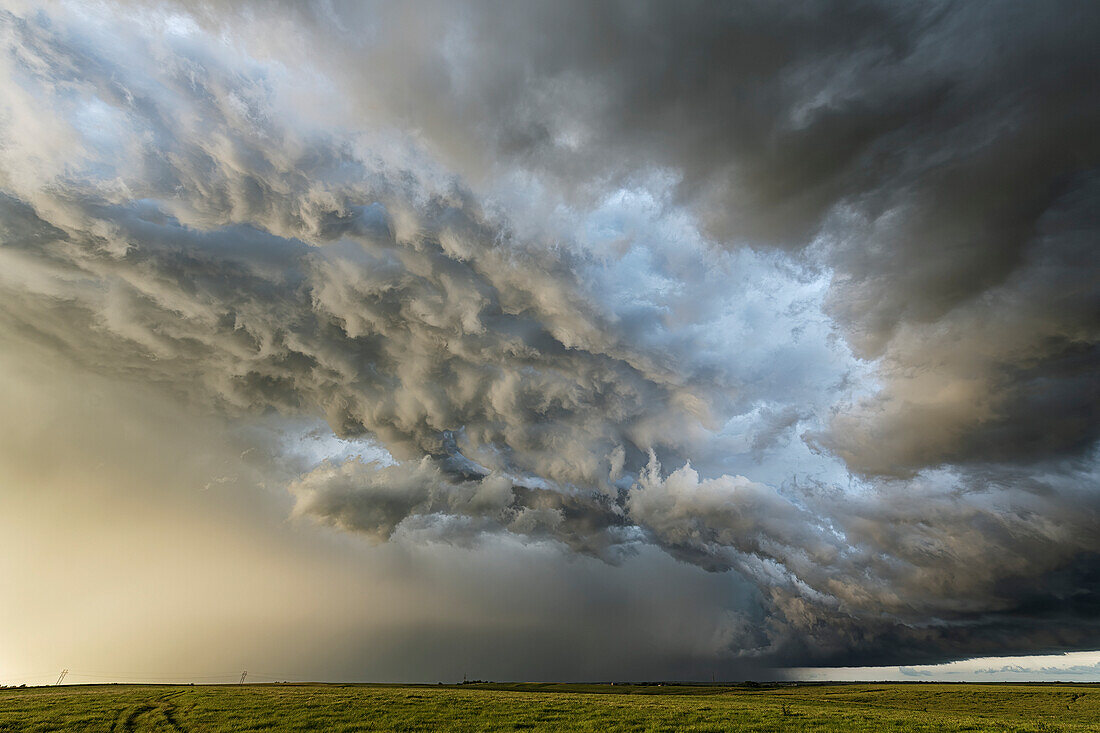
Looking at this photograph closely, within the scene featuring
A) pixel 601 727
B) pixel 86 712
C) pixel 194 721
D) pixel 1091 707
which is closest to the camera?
pixel 601 727

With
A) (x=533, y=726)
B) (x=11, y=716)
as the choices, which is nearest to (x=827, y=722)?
(x=533, y=726)

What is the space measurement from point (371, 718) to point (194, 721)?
16.3m

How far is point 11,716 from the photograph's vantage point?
5066 centimetres

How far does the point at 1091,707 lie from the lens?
10300 centimetres

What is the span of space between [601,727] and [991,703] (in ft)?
373

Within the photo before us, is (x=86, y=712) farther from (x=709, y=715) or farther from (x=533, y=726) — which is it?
(x=709, y=715)

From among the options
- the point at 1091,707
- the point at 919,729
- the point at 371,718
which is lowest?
the point at 1091,707

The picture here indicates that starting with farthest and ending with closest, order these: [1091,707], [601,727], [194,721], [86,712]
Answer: [1091,707], [86,712], [194,721], [601,727]

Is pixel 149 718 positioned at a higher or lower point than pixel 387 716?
higher

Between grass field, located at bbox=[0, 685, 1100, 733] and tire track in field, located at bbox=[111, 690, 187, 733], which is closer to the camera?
grass field, located at bbox=[0, 685, 1100, 733]

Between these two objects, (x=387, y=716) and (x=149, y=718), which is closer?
(x=387, y=716)

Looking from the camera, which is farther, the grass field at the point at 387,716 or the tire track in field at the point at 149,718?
the tire track in field at the point at 149,718

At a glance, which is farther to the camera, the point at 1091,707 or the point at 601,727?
the point at 1091,707

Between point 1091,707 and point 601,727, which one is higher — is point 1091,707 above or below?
below
